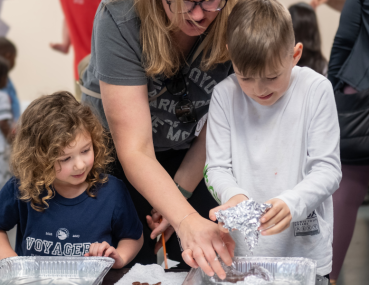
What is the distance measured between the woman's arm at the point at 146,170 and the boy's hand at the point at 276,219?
14 centimetres

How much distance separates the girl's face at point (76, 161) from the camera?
1.35 m

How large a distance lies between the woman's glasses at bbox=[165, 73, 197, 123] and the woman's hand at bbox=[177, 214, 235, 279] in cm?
45

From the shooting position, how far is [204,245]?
3.61ft

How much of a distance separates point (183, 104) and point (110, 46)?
320mm

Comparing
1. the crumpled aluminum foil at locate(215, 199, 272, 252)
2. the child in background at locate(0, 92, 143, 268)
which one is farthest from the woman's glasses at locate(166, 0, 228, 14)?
the crumpled aluminum foil at locate(215, 199, 272, 252)

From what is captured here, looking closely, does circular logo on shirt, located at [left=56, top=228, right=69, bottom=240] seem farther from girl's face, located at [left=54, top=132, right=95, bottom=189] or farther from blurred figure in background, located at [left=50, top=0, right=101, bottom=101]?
blurred figure in background, located at [left=50, top=0, right=101, bottom=101]

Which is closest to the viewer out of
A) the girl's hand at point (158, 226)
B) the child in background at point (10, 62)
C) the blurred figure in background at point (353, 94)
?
the girl's hand at point (158, 226)

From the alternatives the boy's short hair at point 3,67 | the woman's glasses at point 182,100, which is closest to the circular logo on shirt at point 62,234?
the woman's glasses at point 182,100

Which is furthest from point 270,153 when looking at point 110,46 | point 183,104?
point 110,46

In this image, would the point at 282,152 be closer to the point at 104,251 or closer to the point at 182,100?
the point at 182,100

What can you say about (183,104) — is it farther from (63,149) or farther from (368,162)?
(368,162)

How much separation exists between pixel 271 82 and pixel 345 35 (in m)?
1.01

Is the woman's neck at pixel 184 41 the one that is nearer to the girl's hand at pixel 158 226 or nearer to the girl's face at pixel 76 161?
the girl's face at pixel 76 161

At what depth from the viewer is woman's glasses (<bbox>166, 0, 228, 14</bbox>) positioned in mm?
1217
